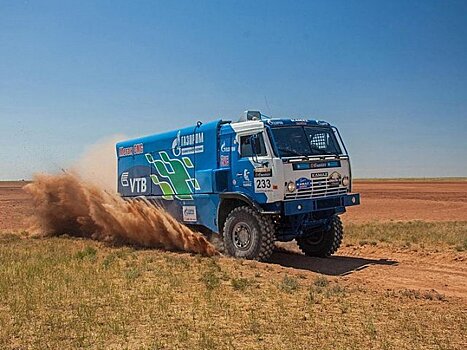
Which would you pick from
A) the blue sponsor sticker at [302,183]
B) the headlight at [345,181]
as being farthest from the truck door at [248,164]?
the headlight at [345,181]

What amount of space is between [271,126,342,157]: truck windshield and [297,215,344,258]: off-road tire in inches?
78.1

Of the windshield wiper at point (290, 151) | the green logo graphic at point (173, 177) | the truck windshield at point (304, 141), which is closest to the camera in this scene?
the windshield wiper at point (290, 151)

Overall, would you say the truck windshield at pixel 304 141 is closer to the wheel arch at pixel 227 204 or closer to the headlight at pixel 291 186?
the headlight at pixel 291 186

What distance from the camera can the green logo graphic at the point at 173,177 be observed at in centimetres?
1441

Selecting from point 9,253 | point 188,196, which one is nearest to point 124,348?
point 188,196

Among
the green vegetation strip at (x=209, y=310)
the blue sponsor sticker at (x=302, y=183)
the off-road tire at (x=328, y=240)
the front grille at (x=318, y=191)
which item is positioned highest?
the blue sponsor sticker at (x=302, y=183)

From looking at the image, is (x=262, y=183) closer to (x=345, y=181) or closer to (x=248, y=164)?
(x=248, y=164)

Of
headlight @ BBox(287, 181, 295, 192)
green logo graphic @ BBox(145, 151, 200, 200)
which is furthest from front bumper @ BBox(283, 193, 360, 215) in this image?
green logo graphic @ BBox(145, 151, 200, 200)

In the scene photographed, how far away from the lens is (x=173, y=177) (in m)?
15.2

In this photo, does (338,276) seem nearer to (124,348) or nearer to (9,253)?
(124,348)

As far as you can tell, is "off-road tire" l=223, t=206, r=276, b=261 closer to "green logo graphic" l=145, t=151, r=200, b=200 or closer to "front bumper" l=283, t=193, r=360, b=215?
"front bumper" l=283, t=193, r=360, b=215

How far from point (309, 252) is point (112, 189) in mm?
8444

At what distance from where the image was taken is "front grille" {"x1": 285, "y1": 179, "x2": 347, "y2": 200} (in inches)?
460

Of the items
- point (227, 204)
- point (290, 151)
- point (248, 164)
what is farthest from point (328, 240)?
point (248, 164)
